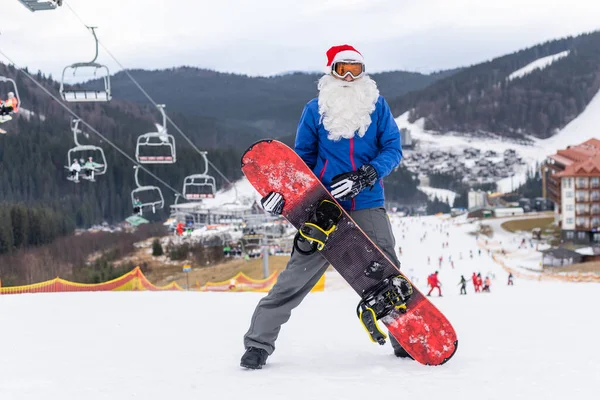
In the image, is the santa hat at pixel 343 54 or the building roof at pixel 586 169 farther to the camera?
the building roof at pixel 586 169

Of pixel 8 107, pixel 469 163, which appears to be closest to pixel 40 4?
pixel 8 107

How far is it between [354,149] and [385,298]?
0.70 meters

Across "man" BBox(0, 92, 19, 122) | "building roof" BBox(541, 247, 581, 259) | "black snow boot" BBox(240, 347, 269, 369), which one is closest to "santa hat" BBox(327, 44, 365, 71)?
"black snow boot" BBox(240, 347, 269, 369)

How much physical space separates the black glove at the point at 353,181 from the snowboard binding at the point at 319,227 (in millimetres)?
66

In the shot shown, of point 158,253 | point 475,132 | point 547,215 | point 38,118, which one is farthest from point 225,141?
point 158,253

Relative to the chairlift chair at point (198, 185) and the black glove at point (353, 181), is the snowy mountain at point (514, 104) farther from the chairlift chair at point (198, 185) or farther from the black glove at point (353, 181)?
the black glove at point (353, 181)

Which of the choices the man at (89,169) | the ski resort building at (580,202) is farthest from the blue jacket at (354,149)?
the ski resort building at (580,202)

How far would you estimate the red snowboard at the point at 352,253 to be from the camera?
3.14 metres

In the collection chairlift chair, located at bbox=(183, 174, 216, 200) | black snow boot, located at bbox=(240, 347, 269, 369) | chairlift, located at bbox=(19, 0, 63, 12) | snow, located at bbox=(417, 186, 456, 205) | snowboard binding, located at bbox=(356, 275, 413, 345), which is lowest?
snow, located at bbox=(417, 186, 456, 205)

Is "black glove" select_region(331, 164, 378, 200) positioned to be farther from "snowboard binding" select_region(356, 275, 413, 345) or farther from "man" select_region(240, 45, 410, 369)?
"snowboard binding" select_region(356, 275, 413, 345)

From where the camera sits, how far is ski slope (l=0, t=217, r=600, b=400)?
259 centimetres

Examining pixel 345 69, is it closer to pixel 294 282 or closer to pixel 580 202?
pixel 294 282

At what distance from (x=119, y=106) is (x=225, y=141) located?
84.4 ft

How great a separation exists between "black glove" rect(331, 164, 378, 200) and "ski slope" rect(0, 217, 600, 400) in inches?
30.3
